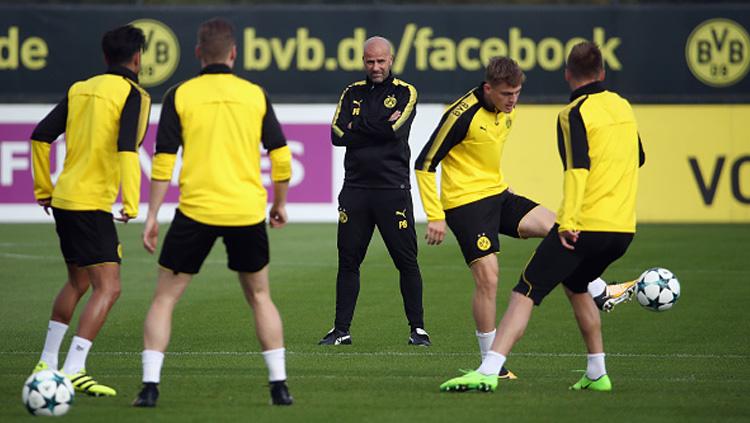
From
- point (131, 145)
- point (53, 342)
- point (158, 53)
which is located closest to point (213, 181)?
point (131, 145)

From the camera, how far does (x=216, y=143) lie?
8.08 meters

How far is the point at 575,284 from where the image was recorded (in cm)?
901

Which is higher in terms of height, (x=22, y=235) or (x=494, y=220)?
(x=494, y=220)

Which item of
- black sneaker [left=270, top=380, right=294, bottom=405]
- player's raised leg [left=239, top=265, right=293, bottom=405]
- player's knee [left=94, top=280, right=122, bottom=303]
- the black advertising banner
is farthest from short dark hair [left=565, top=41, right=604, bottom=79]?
the black advertising banner

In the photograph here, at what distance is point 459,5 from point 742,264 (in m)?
7.73

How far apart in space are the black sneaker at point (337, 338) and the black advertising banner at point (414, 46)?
12.5 meters

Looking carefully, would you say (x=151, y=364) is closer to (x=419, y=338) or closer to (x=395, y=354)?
(x=395, y=354)

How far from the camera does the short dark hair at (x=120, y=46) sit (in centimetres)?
891

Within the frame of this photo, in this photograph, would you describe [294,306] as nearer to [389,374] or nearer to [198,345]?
[198,345]

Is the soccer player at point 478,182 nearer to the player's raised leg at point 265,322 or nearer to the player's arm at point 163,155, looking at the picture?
the player's raised leg at point 265,322

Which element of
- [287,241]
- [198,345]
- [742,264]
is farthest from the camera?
[287,241]

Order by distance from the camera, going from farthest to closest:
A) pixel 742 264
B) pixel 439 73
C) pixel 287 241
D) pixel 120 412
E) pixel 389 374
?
pixel 439 73, pixel 287 241, pixel 742 264, pixel 389 374, pixel 120 412

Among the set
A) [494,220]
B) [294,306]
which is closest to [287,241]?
[294,306]

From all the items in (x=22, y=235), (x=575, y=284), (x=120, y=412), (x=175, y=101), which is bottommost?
(x=22, y=235)
